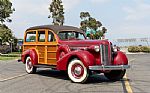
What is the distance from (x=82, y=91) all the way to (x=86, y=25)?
54.8m

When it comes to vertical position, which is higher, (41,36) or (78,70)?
(41,36)

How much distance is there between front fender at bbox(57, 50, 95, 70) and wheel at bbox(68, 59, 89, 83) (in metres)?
0.18

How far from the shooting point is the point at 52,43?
1320 centimetres

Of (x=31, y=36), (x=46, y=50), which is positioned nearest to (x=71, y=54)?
(x=46, y=50)

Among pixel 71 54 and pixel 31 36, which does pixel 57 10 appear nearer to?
pixel 31 36

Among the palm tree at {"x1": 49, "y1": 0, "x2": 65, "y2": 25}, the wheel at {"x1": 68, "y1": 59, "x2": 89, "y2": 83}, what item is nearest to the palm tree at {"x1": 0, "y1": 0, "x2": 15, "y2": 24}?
the palm tree at {"x1": 49, "y1": 0, "x2": 65, "y2": 25}

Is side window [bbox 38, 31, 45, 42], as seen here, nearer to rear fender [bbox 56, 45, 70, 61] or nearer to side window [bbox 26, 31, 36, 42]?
side window [bbox 26, 31, 36, 42]

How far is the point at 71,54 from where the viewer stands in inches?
460

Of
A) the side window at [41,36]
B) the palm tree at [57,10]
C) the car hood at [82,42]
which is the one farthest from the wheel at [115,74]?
the palm tree at [57,10]

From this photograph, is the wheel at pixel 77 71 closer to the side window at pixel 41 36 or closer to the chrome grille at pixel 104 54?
the chrome grille at pixel 104 54

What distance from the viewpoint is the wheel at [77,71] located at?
1121cm

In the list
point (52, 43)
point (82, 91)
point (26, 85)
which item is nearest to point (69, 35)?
point (52, 43)

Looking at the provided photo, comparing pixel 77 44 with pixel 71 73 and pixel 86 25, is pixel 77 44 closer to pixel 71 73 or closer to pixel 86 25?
pixel 71 73

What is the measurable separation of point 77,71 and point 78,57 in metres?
0.49
